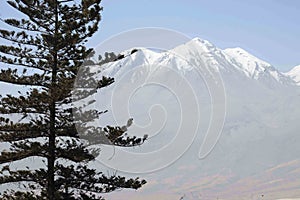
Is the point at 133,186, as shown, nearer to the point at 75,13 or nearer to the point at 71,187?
the point at 71,187

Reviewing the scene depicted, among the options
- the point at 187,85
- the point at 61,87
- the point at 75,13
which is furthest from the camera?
the point at 187,85

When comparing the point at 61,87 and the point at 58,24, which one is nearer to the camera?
the point at 61,87

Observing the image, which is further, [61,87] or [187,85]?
[187,85]

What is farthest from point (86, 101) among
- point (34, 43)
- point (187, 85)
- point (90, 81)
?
point (187, 85)

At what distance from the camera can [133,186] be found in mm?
29562

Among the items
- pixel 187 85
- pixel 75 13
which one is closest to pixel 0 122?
pixel 75 13

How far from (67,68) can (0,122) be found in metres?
3.92

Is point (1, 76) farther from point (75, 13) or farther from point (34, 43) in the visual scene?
point (75, 13)

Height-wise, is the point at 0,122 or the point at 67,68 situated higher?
the point at 67,68

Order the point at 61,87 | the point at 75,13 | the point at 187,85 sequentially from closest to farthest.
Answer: the point at 61,87, the point at 75,13, the point at 187,85

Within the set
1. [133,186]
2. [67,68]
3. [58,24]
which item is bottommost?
[133,186]

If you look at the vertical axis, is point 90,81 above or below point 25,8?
below

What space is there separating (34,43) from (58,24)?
1441 millimetres

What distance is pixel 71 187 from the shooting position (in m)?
29.2
